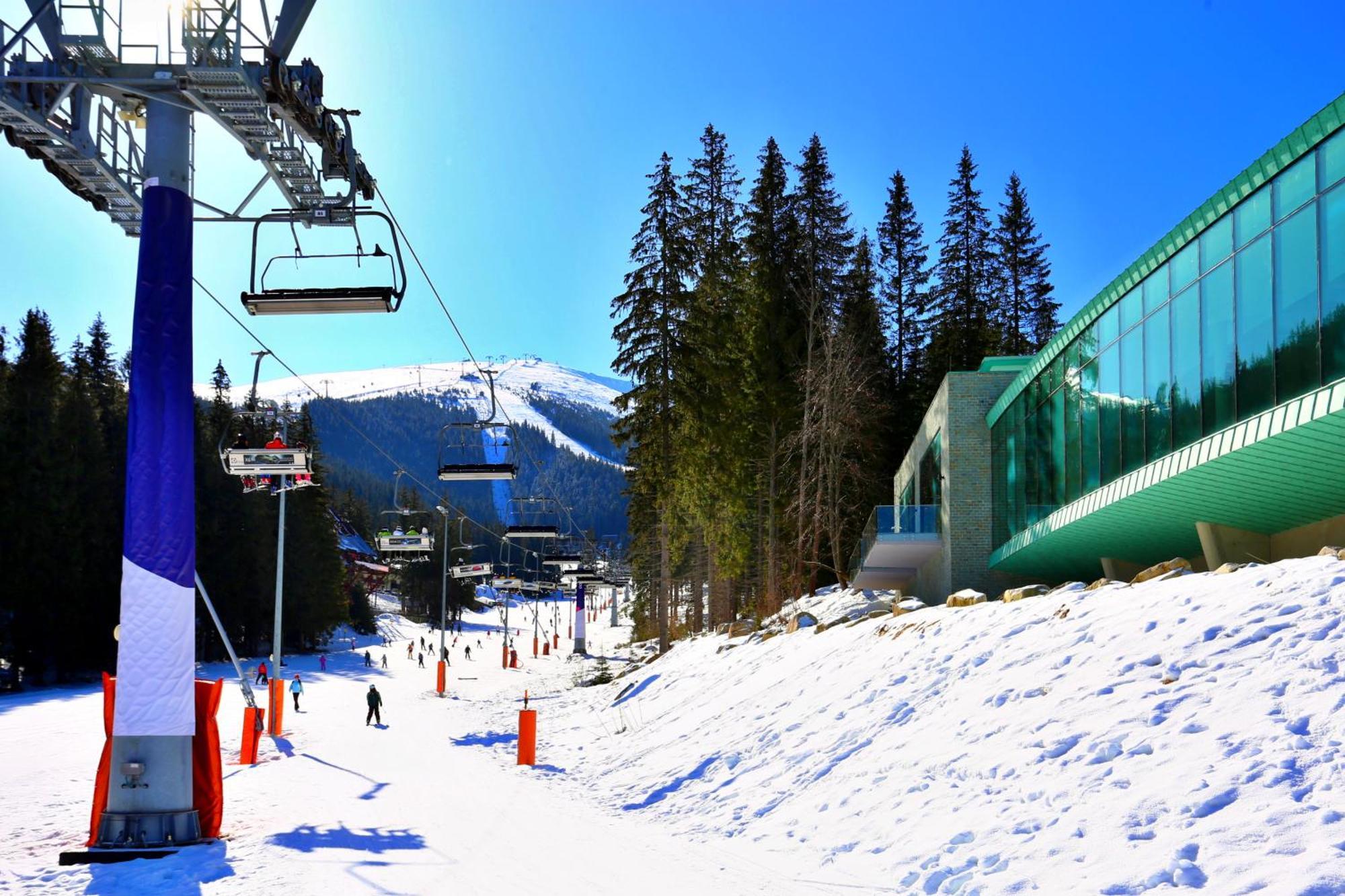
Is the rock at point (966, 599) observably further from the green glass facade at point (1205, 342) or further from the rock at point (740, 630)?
the rock at point (740, 630)

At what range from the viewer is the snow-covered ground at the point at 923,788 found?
8.02m

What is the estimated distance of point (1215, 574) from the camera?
12750 mm

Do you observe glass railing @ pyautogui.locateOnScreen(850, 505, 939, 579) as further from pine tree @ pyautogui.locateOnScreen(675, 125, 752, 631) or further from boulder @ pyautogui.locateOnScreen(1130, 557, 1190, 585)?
boulder @ pyautogui.locateOnScreen(1130, 557, 1190, 585)

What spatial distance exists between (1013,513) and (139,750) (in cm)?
2101

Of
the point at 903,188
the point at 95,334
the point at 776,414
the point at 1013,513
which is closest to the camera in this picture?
the point at 1013,513

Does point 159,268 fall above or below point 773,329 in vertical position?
below

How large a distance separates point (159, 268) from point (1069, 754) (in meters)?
11.5

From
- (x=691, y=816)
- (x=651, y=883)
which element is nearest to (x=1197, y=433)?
(x=691, y=816)

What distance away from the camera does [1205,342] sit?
16672 millimetres

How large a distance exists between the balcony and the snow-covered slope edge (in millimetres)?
12865

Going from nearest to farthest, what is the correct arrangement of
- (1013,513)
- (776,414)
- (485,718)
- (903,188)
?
1. (1013,513)
2. (485,718)
3. (776,414)
4. (903,188)

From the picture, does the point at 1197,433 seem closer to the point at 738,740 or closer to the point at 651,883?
the point at 738,740

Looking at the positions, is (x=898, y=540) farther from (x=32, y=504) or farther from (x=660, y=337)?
(x=32, y=504)

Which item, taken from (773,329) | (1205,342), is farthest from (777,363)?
(1205,342)
